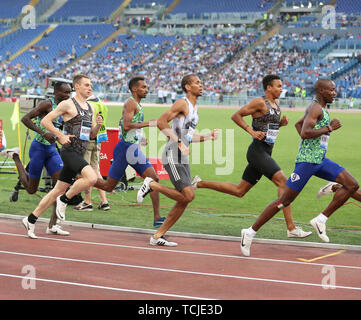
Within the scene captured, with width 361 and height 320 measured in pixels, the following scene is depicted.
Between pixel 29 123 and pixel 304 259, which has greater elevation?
pixel 29 123

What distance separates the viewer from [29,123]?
9.49 m

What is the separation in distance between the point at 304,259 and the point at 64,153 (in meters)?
3.22

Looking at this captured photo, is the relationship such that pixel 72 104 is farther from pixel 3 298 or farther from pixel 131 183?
pixel 131 183

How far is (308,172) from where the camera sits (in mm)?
8367

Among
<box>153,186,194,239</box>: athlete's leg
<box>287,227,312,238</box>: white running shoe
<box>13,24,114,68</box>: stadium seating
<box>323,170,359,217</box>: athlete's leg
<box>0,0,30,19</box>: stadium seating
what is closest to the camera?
<box>323,170,359,217</box>: athlete's leg

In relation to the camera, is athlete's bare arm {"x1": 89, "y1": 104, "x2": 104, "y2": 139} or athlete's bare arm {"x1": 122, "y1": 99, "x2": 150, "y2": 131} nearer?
athlete's bare arm {"x1": 89, "y1": 104, "x2": 104, "y2": 139}

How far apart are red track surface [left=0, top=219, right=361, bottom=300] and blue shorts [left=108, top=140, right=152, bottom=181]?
37.1 inches

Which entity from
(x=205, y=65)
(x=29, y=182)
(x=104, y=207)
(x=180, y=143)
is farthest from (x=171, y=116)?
(x=205, y=65)

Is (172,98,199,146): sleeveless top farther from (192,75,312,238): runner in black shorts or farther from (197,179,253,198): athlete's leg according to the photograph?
(197,179,253,198): athlete's leg

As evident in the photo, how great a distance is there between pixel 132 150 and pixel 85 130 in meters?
1.16

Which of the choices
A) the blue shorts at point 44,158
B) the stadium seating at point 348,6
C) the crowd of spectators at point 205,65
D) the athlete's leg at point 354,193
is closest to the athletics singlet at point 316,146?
the athlete's leg at point 354,193

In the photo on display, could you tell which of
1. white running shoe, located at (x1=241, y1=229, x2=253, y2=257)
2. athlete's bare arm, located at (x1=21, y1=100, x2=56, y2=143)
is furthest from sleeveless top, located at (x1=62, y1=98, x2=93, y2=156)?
white running shoe, located at (x1=241, y1=229, x2=253, y2=257)

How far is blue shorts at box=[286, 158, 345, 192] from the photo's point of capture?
832 centimetres
